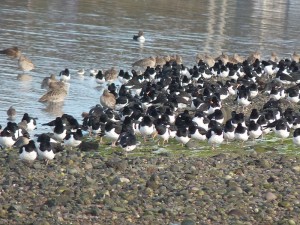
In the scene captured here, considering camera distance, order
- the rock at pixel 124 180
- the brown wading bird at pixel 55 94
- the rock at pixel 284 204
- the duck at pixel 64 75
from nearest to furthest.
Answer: the rock at pixel 284 204 → the rock at pixel 124 180 → the brown wading bird at pixel 55 94 → the duck at pixel 64 75

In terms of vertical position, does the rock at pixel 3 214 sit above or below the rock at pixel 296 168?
above

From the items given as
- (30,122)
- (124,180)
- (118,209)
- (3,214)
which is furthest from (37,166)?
(30,122)

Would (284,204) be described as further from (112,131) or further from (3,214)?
(112,131)

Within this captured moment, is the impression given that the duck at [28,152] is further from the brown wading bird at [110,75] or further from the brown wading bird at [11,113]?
the brown wading bird at [110,75]

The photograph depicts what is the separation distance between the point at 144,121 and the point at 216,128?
1629 mm

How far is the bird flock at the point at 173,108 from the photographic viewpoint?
1683 centimetres

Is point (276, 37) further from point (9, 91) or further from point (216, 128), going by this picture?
point (216, 128)

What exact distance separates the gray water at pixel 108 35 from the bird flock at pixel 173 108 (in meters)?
0.72

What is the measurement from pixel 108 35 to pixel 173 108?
56.5 ft

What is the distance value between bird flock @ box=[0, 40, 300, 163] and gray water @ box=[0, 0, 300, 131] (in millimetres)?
717

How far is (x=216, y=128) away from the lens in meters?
16.7

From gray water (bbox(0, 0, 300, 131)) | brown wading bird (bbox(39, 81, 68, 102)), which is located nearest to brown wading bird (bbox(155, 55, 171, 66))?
gray water (bbox(0, 0, 300, 131))

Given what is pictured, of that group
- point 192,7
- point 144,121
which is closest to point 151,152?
point 144,121

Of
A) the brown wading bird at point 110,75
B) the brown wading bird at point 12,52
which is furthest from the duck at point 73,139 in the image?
the brown wading bird at point 12,52
